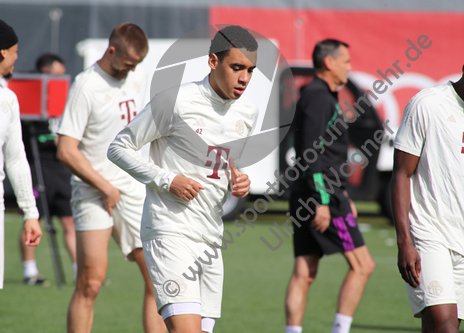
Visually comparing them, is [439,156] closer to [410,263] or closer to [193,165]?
[410,263]

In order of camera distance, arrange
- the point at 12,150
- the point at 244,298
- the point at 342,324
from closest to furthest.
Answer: the point at 12,150 < the point at 342,324 < the point at 244,298

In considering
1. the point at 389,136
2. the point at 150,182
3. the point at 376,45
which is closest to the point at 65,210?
the point at 150,182

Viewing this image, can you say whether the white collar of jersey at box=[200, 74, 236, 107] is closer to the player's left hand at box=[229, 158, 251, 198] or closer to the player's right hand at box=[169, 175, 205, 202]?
the player's left hand at box=[229, 158, 251, 198]

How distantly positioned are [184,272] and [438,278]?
1354 mm

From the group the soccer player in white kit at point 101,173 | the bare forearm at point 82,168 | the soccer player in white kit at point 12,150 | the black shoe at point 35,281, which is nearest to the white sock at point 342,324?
the soccer player in white kit at point 101,173

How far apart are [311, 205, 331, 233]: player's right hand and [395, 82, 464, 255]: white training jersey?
4.70 ft

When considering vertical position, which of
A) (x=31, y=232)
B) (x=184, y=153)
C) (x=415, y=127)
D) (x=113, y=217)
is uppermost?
(x=415, y=127)

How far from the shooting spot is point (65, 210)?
307 inches

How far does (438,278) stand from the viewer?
3.24 meters

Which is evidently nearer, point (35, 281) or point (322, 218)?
point (322, 218)

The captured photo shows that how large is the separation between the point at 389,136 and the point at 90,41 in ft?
22.6

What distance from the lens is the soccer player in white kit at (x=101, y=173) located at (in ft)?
14.1

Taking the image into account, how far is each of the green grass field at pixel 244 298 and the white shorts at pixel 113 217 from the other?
1.37 metres

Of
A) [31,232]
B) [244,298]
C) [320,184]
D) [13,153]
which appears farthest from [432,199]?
[244,298]
